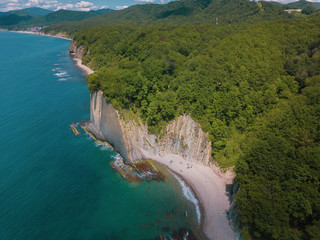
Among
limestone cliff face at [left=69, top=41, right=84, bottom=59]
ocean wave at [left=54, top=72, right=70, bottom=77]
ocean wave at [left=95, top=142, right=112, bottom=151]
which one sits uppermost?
limestone cliff face at [left=69, top=41, right=84, bottom=59]

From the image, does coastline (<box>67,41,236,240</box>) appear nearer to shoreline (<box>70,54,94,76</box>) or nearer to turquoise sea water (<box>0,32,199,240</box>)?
turquoise sea water (<box>0,32,199,240</box>)

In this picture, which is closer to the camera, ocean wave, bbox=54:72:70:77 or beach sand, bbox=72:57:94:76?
ocean wave, bbox=54:72:70:77

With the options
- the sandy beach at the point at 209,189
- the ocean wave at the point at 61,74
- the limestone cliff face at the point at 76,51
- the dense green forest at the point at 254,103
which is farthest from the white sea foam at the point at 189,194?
the limestone cliff face at the point at 76,51

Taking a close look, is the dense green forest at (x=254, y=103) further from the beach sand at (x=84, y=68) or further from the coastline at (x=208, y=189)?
the beach sand at (x=84, y=68)

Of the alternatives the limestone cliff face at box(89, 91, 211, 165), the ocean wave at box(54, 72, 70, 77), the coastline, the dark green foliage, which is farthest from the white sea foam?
the ocean wave at box(54, 72, 70, 77)

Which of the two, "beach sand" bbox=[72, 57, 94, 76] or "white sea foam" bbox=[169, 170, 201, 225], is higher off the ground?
"beach sand" bbox=[72, 57, 94, 76]

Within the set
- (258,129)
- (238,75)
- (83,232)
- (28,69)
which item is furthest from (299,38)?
(28,69)

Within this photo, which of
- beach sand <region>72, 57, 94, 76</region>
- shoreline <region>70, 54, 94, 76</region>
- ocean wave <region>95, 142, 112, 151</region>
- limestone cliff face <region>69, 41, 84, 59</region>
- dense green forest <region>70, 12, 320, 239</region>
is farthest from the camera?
limestone cliff face <region>69, 41, 84, 59</region>

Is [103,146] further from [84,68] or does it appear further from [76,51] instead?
[76,51]
